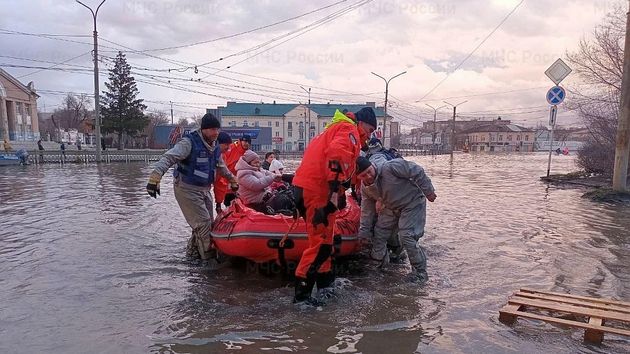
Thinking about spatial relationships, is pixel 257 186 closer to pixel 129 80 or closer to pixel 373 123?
pixel 373 123

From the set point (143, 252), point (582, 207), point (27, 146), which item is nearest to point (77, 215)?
point (143, 252)

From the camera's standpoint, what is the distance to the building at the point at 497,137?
107 m

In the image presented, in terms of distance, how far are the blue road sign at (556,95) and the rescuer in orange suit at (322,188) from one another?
13.4 meters

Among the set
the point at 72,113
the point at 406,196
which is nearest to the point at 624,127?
the point at 406,196

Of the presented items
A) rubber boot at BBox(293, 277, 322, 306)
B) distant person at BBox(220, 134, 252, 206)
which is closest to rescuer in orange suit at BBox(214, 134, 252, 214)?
distant person at BBox(220, 134, 252, 206)

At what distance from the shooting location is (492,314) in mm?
4445

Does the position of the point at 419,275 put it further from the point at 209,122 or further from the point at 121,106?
the point at 121,106

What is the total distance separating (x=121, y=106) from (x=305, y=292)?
2247 inches

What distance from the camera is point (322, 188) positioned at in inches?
174

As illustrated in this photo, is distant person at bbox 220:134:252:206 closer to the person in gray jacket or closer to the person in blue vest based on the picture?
the person in blue vest

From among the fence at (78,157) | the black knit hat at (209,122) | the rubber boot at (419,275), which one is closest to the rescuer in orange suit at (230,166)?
the black knit hat at (209,122)

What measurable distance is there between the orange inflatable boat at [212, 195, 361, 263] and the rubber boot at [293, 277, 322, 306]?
655 millimetres

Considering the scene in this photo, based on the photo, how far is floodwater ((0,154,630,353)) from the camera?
3852 millimetres

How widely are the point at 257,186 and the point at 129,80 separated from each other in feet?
186
